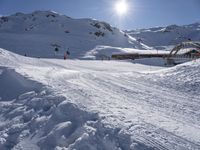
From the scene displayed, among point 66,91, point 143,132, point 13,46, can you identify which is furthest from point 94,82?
point 13,46

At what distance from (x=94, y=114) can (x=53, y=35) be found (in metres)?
68.8

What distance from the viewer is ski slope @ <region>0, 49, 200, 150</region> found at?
6207mm

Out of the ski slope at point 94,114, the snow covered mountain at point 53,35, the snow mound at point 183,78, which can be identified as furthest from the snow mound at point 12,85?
the snow covered mountain at point 53,35

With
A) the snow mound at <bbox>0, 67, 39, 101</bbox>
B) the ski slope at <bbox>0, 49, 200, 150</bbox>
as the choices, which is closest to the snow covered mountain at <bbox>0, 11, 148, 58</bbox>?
the snow mound at <bbox>0, 67, 39, 101</bbox>

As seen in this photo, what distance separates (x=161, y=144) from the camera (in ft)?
19.6

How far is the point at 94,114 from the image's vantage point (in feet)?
23.5

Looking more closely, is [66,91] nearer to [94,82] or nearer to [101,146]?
[94,82]

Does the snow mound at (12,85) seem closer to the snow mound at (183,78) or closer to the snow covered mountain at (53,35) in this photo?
the snow mound at (183,78)

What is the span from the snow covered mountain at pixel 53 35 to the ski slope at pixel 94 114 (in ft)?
137

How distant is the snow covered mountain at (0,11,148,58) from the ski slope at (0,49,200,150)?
137ft

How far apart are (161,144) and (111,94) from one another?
12.3ft

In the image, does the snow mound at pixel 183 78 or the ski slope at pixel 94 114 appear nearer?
the ski slope at pixel 94 114

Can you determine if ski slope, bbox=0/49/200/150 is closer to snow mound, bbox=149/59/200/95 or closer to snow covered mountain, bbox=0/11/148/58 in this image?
snow mound, bbox=149/59/200/95

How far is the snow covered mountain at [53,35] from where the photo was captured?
59.0m
